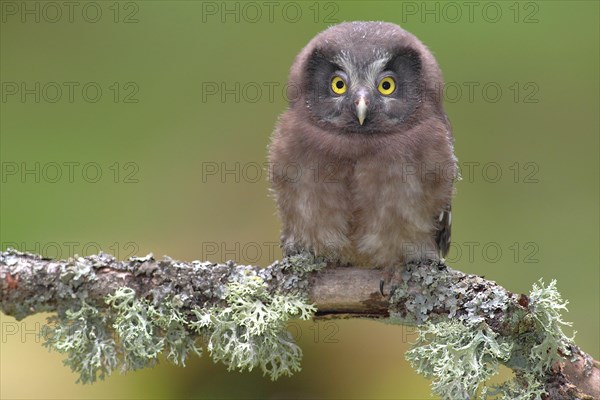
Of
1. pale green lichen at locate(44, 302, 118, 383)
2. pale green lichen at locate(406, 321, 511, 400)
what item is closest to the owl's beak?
pale green lichen at locate(406, 321, 511, 400)

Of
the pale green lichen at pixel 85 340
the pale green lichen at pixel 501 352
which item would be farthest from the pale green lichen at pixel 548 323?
the pale green lichen at pixel 85 340

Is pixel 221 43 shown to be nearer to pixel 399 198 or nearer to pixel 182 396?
pixel 399 198

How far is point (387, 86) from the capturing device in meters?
3.01

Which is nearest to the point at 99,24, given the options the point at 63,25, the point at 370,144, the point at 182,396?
the point at 63,25

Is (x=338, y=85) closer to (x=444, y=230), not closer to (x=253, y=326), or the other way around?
(x=444, y=230)

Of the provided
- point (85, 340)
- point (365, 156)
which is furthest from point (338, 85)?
point (85, 340)

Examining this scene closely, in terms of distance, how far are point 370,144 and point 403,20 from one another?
0.93m

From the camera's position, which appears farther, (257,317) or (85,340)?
(257,317)

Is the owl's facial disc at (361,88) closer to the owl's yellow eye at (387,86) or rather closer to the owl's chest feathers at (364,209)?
the owl's yellow eye at (387,86)

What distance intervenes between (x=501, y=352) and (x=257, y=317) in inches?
29.1

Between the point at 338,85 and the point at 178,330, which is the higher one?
the point at 338,85

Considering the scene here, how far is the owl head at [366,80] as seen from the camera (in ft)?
9.66

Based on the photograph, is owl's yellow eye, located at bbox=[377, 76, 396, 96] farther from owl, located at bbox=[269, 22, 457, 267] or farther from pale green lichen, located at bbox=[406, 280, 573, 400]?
pale green lichen, located at bbox=[406, 280, 573, 400]

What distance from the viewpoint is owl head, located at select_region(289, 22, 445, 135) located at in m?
2.95
